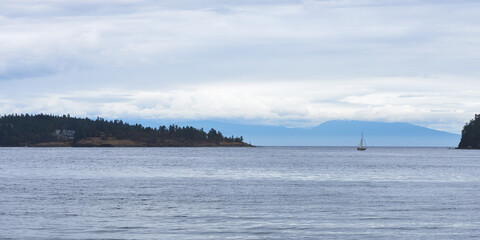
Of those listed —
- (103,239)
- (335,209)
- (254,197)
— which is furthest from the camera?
(254,197)

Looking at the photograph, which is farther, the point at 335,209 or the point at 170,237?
the point at 335,209

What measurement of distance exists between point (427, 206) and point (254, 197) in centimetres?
1816

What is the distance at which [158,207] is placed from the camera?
5422cm

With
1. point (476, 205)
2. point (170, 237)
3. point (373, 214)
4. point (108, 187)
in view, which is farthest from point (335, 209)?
point (108, 187)

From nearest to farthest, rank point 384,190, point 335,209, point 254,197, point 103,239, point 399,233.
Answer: point 103,239 < point 399,233 < point 335,209 < point 254,197 < point 384,190

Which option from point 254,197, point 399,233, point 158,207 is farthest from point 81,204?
point 399,233

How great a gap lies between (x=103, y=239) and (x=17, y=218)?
1279cm

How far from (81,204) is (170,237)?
2026 cm

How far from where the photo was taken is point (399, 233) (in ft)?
132

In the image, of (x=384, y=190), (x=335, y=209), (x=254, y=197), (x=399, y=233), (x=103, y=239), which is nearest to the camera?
(x=103, y=239)

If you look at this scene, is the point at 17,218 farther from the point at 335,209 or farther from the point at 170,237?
the point at 335,209

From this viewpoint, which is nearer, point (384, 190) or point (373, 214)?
point (373, 214)

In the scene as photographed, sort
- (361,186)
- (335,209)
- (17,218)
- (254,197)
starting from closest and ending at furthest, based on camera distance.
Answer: (17,218)
(335,209)
(254,197)
(361,186)

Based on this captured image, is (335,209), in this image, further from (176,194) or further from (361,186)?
(361,186)
